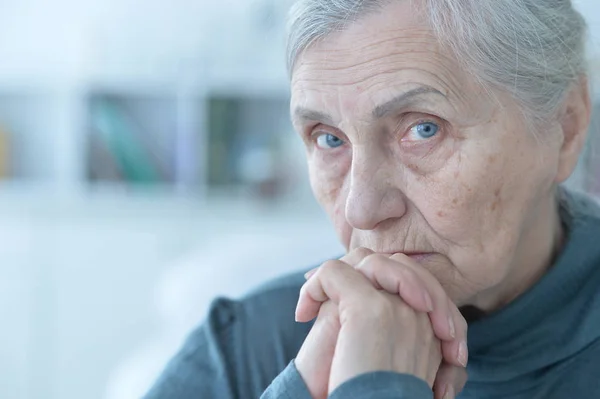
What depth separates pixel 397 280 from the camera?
898mm

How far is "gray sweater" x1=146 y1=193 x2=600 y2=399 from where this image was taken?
107 cm

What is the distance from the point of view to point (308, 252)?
6.03ft

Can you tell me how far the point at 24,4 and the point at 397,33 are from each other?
299cm

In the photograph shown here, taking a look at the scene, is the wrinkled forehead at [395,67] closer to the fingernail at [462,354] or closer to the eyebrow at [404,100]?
the eyebrow at [404,100]

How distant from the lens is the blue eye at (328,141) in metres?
1.09

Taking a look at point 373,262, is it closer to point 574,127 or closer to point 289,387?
point 289,387

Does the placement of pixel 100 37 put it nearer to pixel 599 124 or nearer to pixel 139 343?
pixel 139 343

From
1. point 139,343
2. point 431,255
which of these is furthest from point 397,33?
point 139,343

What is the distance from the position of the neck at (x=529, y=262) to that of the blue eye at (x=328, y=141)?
1.03 feet

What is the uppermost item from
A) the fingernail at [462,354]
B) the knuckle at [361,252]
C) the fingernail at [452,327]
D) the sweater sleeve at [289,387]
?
the knuckle at [361,252]

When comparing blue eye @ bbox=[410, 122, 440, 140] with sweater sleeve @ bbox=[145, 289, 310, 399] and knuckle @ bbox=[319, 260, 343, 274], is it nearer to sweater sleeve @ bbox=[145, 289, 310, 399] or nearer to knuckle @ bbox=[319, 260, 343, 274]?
knuckle @ bbox=[319, 260, 343, 274]

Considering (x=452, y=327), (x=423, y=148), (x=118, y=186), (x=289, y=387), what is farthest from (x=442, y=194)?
(x=118, y=186)

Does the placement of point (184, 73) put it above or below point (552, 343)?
above

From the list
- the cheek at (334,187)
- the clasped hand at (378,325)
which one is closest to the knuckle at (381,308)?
the clasped hand at (378,325)
